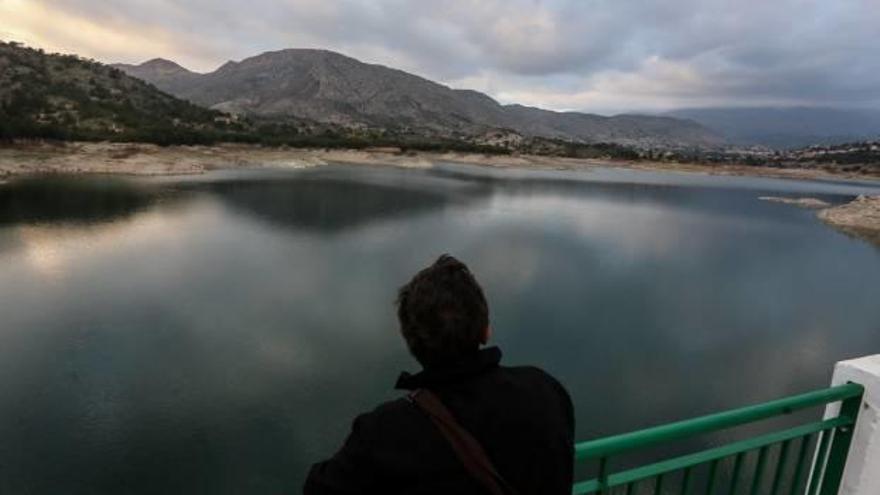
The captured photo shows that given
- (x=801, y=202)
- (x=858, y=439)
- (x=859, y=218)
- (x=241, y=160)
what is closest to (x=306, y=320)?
(x=858, y=439)

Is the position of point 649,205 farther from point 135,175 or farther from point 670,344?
point 135,175

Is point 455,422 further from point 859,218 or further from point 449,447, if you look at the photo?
point 859,218

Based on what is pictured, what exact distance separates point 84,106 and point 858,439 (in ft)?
236

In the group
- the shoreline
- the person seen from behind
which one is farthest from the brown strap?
the shoreline

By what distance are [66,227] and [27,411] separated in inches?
691

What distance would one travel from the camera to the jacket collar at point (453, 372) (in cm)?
149

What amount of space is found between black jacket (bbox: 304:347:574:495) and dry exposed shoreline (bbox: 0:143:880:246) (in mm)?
38774

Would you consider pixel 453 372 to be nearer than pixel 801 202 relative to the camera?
Yes

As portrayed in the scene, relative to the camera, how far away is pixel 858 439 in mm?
2822

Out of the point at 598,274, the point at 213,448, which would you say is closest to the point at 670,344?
the point at 598,274

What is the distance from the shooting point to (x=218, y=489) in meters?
7.75

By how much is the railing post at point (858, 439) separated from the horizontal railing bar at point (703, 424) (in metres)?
0.06

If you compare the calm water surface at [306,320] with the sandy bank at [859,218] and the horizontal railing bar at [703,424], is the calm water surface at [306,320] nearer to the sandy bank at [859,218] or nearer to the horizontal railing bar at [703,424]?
the sandy bank at [859,218]

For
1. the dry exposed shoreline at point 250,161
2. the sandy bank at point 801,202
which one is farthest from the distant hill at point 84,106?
the sandy bank at point 801,202
